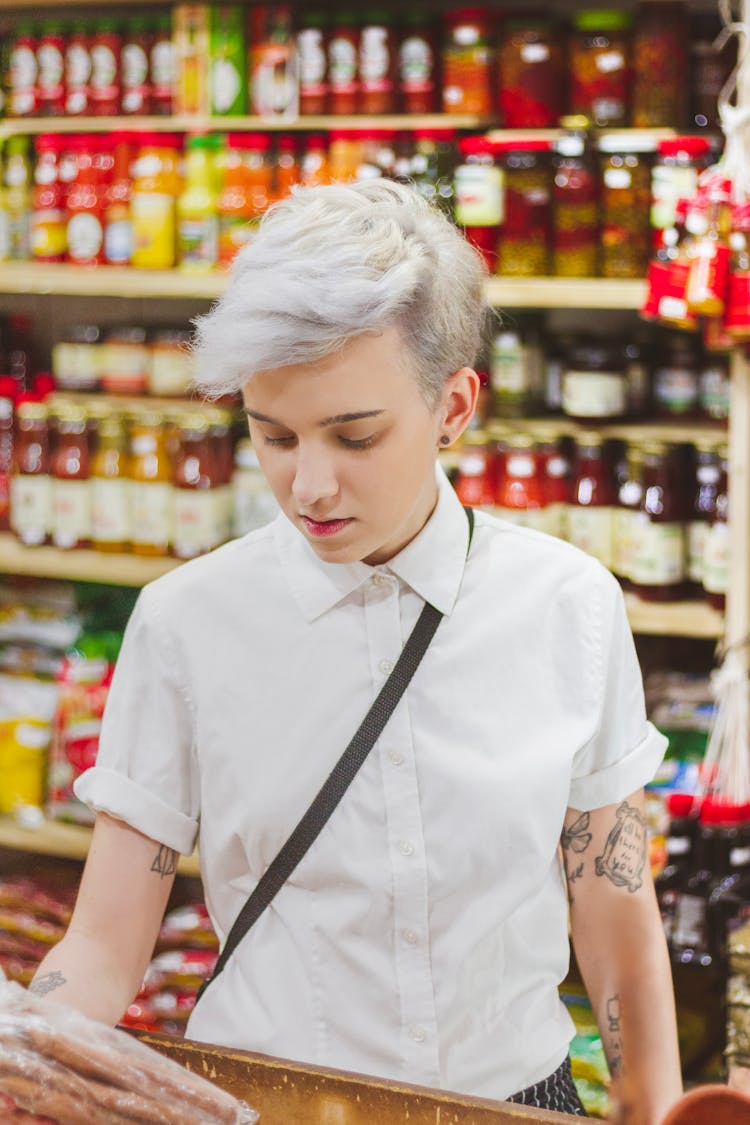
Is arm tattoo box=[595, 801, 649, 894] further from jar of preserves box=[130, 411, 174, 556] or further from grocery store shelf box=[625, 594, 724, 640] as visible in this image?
jar of preserves box=[130, 411, 174, 556]

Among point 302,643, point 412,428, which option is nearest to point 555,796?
point 302,643

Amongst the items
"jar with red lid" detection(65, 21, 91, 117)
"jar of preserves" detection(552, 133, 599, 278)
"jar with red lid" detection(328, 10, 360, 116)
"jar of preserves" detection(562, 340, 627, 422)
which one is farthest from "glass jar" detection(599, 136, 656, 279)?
"jar with red lid" detection(65, 21, 91, 117)

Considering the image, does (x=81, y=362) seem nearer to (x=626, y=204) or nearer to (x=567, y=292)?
(x=567, y=292)

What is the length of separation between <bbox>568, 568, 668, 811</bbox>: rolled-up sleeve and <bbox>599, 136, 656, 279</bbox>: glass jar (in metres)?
1.16

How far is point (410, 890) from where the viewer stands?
4.12 ft

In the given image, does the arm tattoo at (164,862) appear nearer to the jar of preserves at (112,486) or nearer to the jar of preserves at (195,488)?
the jar of preserves at (195,488)

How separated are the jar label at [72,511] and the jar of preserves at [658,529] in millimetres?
1081

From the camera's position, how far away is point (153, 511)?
2.76 meters

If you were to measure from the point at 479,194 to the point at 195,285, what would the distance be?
566 mm

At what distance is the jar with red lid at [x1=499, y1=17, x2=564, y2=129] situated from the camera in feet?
7.93

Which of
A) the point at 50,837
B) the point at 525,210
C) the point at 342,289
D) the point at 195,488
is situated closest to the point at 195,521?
the point at 195,488

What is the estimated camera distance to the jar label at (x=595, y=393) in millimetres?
2449

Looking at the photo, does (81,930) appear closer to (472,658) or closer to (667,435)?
(472,658)

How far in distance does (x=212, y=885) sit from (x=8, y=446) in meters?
1.80
